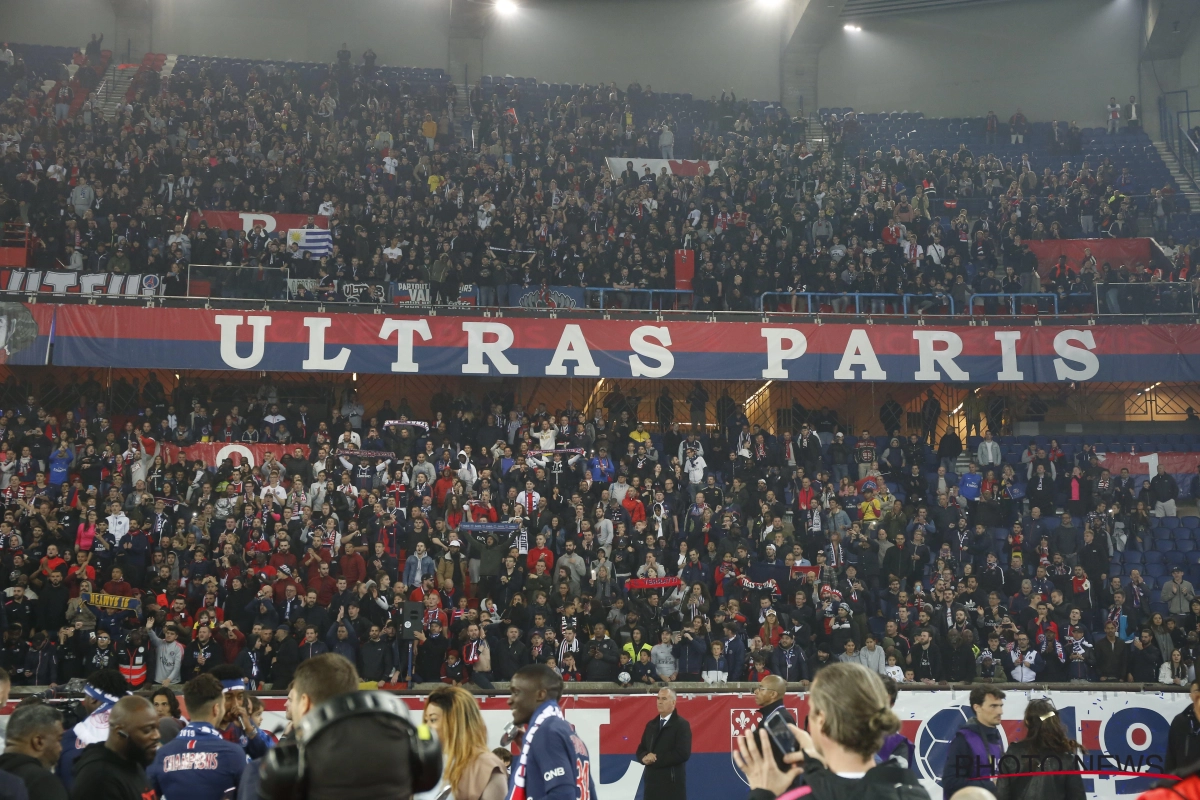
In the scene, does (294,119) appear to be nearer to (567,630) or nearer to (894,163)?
(894,163)

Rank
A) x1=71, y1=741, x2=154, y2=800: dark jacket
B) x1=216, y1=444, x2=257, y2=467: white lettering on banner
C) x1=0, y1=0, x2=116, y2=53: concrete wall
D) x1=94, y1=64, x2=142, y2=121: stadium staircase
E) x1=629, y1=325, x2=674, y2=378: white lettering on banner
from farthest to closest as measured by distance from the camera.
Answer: x1=0, y1=0, x2=116, y2=53: concrete wall
x1=94, y1=64, x2=142, y2=121: stadium staircase
x1=629, y1=325, x2=674, y2=378: white lettering on banner
x1=216, y1=444, x2=257, y2=467: white lettering on banner
x1=71, y1=741, x2=154, y2=800: dark jacket

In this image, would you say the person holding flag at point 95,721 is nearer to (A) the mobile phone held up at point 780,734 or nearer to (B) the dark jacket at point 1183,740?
(A) the mobile phone held up at point 780,734

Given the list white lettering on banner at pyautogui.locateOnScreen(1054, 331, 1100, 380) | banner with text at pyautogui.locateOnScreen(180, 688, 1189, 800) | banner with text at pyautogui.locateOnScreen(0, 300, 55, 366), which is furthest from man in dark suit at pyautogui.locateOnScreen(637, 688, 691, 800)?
white lettering on banner at pyautogui.locateOnScreen(1054, 331, 1100, 380)

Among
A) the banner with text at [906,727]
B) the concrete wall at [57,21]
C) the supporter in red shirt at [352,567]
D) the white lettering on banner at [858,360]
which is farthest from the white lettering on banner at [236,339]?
the concrete wall at [57,21]

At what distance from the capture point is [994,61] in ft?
126

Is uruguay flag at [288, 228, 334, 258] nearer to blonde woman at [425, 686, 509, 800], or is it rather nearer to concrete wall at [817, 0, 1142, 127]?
concrete wall at [817, 0, 1142, 127]

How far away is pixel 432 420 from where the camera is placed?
83.6 feet

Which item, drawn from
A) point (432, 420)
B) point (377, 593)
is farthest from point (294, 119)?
point (377, 593)

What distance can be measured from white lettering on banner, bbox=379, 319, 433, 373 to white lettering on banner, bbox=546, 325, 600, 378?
2.62 metres

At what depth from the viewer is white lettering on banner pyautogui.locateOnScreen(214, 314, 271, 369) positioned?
2264cm

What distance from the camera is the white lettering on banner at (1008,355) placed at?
80.1 ft

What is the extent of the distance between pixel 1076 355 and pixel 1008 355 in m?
1.42

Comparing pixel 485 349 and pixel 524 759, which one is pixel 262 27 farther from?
pixel 524 759

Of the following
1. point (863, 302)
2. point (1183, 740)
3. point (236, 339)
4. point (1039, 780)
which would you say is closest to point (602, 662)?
point (1183, 740)
